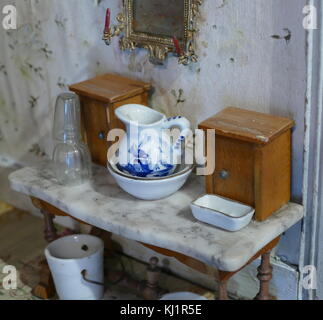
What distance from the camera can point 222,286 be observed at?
1.44m

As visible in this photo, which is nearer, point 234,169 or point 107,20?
point 234,169

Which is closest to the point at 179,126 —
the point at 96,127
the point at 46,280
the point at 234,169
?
the point at 234,169

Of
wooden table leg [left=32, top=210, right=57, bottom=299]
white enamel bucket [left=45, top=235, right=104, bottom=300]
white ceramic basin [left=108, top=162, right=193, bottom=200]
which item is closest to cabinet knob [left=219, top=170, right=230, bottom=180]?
white ceramic basin [left=108, top=162, right=193, bottom=200]

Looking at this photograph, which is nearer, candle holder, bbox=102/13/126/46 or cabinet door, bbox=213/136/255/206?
cabinet door, bbox=213/136/255/206

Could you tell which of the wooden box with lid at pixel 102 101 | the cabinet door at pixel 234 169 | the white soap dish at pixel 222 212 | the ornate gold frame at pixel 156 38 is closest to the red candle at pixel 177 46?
the ornate gold frame at pixel 156 38

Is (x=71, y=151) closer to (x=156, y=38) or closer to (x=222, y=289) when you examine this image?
(x=156, y=38)

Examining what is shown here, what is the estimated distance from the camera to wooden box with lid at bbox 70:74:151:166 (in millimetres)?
1702

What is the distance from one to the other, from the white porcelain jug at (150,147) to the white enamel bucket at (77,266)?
1.26ft

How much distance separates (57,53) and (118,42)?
0.99 ft

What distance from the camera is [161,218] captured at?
1.52 metres

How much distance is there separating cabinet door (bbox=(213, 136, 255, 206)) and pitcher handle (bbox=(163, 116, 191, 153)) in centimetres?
12

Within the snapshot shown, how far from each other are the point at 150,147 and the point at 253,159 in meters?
0.29

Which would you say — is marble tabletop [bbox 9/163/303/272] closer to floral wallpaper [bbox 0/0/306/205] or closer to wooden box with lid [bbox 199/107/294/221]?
wooden box with lid [bbox 199/107/294/221]
